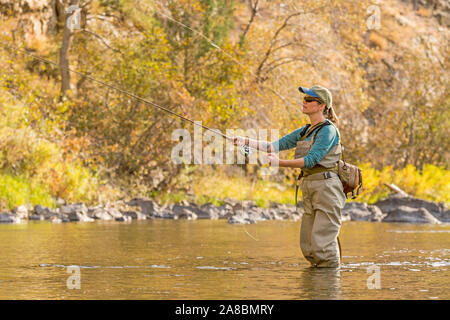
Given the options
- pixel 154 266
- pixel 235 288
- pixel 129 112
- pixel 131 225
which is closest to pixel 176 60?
pixel 129 112

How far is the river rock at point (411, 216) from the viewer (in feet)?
55.1

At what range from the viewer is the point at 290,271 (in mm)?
7531

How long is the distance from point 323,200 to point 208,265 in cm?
128

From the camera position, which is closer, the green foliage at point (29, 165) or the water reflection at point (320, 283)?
the water reflection at point (320, 283)

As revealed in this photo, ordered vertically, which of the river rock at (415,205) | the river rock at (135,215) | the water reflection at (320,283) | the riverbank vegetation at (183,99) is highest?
the riverbank vegetation at (183,99)

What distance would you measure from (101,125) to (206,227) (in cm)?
657

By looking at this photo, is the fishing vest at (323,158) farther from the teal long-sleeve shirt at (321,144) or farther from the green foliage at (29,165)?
the green foliage at (29,165)

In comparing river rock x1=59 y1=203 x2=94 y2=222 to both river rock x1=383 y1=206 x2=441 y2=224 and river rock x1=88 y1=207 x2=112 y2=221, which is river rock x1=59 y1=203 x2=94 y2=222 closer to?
river rock x1=88 y1=207 x2=112 y2=221

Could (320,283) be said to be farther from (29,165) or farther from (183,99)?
(183,99)

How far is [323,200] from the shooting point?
7.60 metres

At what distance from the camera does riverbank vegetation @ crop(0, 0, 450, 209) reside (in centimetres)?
1772

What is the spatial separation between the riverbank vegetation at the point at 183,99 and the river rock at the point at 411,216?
11.8 feet

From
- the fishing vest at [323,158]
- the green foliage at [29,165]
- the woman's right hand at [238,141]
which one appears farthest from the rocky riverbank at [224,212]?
the woman's right hand at [238,141]
